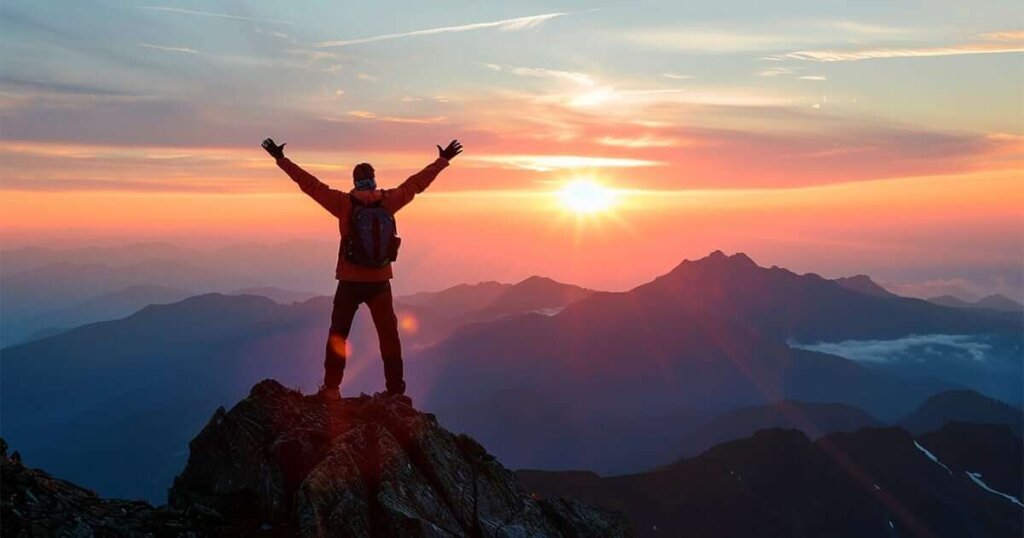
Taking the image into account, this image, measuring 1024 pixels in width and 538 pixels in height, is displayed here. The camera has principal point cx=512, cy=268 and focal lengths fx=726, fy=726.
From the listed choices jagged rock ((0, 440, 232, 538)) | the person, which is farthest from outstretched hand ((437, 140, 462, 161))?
jagged rock ((0, 440, 232, 538))

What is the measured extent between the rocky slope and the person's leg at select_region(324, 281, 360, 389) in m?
1.18

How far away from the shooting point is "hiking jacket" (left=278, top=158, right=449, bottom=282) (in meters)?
17.6

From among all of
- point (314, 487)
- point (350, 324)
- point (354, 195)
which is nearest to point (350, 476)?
point (314, 487)

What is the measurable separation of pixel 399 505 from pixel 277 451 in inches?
123

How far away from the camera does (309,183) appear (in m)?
17.6

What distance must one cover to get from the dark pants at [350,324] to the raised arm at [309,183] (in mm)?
2058

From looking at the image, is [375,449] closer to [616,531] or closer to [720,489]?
[616,531]

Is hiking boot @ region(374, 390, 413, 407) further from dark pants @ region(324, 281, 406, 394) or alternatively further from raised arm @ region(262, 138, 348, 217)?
raised arm @ region(262, 138, 348, 217)

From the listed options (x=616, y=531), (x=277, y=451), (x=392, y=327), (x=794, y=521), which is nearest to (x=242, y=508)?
(x=277, y=451)

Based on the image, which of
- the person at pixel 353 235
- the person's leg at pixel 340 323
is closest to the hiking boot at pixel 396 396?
the person at pixel 353 235

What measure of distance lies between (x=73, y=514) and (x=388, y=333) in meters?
8.09

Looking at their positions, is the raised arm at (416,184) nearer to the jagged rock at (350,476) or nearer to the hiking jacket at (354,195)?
the hiking jacket at (354,195)

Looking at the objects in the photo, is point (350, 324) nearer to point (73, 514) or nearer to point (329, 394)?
point (329, 394)

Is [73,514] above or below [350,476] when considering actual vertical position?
above
